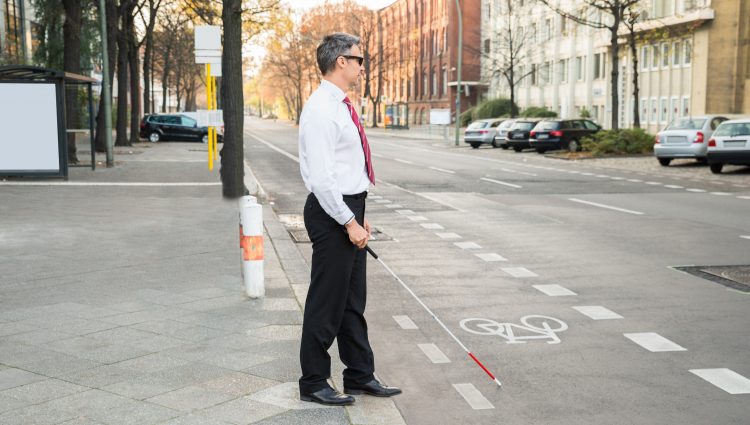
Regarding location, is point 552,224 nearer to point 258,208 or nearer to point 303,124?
point 258,208

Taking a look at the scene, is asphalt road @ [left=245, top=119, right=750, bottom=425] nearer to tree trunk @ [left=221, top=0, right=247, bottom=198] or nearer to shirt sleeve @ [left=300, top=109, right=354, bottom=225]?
tree trunk @ [left=221, top=0, right=247, bottom=198]

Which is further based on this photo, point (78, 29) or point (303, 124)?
point (78, 29)

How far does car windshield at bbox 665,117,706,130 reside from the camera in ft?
88.6

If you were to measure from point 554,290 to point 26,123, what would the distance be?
1339cm

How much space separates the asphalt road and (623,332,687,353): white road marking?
0.02 m

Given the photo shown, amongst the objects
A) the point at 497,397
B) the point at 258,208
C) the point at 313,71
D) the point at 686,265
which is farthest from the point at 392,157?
the point at 313,71

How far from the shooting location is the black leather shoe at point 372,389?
476 centimetres

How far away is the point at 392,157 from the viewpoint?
110 ft

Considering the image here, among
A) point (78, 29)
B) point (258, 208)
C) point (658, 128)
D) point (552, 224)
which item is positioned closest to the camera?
point (258, 208)

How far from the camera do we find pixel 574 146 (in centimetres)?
3631

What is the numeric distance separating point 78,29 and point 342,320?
2247 cm

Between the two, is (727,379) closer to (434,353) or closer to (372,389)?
(434,353)

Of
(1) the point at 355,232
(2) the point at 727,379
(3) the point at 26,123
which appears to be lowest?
(2) the point at 727,379

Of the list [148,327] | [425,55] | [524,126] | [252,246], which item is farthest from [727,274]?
[425,55]
